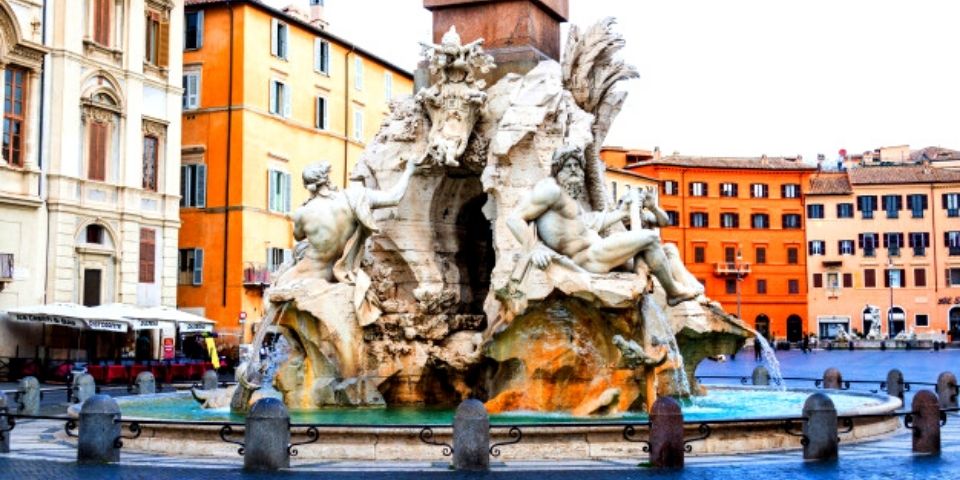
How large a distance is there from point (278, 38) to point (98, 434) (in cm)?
3700

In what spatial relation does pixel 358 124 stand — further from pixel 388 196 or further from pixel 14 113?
pixel 388 196

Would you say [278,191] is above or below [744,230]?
below

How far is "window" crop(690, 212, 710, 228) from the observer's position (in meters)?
86.9

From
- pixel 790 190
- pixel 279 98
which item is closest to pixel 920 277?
pixel 790 190

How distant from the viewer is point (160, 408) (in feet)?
54.6

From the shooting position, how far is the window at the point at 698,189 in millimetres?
86812

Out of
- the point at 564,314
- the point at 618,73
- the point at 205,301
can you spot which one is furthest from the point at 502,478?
the point at 205,301

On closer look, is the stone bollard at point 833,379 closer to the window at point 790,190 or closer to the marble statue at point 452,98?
the marble statue at point 452,98

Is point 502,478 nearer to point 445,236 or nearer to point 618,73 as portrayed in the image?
point 445,236

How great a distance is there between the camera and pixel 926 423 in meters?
12.2

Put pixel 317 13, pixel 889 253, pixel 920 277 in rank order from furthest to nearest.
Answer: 1. pixel 889 253
2. pixel 920 277
3. pixel 317 13

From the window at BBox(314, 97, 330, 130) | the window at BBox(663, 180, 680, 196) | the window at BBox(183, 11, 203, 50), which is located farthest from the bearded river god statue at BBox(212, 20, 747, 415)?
the window at BBox(663, 180, 680, 196)

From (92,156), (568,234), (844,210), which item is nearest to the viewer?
(568,234)

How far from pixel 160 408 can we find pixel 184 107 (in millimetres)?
30663
